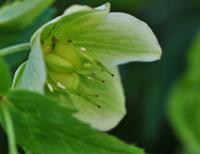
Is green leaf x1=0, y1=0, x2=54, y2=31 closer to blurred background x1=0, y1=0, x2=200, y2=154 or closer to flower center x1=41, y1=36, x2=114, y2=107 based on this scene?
flower center x1=41, y1=36, x2=114, y2=107

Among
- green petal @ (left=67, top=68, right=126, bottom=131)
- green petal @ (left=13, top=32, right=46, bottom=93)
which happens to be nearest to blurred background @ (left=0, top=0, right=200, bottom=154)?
green petal @ (left=67, top=68, right=126, bottom=131)

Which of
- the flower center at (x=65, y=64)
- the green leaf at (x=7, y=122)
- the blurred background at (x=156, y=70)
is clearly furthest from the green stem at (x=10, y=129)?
the blurred background at (x=156, y=70)

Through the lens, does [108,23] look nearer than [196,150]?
Yes

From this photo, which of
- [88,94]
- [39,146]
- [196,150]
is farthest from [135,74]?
[39,146]

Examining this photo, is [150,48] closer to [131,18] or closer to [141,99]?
[131,18]

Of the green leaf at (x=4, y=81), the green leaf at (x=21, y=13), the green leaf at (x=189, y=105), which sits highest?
the green leaf at (x=21, y=13)

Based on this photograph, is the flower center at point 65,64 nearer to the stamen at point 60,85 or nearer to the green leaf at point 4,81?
the stamen at point 60,85

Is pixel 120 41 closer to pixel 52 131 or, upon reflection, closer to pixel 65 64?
pixel 65 64
